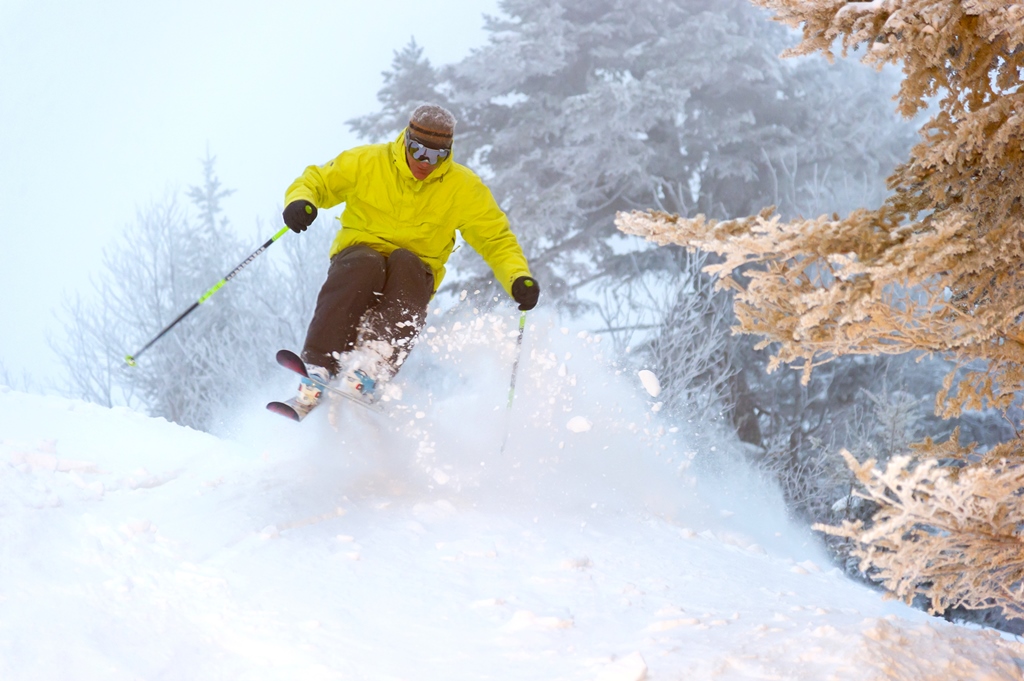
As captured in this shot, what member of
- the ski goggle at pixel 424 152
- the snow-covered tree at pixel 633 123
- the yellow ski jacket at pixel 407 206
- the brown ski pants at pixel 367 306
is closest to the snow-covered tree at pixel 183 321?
the snow-covered tree at pixel 633 123

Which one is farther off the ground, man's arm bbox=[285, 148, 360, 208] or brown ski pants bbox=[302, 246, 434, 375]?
man's arm bbox=[285, 148, 360, 208]

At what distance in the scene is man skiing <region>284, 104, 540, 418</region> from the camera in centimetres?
439

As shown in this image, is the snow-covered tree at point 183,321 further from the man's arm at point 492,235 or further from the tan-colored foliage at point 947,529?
the tan-colored foliage at point 947,529

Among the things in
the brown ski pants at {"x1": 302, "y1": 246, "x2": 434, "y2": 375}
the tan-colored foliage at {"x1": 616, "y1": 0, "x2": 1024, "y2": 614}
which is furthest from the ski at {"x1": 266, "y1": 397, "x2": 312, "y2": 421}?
the tan-colored foliage at {"x1": 616, "y1": 0, "x2": 1024, "y2": 614}

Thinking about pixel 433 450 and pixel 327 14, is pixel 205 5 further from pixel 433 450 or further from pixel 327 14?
pixel 433 450

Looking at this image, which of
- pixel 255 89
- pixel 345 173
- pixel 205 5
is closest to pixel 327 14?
pixel 205 5

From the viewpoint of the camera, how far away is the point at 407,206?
4547mm

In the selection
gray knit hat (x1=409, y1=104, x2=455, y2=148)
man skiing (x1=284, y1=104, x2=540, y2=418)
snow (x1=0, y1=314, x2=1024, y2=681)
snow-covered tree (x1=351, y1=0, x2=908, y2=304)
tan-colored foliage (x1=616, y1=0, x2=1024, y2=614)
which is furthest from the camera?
snow-covered tree (x1=351, y1=0, x2=908, y2=304)

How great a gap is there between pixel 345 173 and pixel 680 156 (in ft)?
41.1

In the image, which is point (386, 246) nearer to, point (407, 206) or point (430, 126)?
point (407, 206)

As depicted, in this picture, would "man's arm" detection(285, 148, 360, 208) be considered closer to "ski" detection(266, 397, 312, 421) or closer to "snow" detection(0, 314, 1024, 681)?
"ski" detection(266, 397, 312, 421)

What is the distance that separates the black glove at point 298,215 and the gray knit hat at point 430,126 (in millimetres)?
626

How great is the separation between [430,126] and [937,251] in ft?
8.13

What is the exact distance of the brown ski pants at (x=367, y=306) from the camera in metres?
4.40
